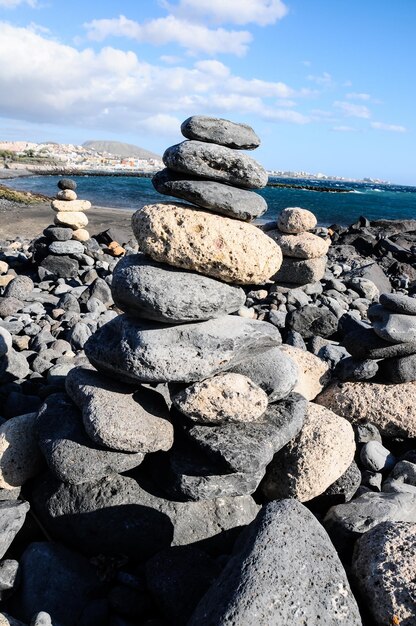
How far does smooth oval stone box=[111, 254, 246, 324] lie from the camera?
4.36 metres

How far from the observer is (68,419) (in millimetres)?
4672

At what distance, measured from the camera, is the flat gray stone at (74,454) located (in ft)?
14.1

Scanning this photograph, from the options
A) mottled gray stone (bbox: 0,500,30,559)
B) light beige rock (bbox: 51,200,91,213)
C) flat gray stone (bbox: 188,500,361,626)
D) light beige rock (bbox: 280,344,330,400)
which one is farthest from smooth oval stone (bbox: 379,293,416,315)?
light beige rock (bbox: 51,200,91,213)

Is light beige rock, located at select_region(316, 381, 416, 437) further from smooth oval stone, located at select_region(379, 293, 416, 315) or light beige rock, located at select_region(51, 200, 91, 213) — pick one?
light beige rock, located at select_region(51, 200, 91, 213)

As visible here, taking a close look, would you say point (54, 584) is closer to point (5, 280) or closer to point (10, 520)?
point (10, 520)

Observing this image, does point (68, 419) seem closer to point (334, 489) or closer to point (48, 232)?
point (334, 489)

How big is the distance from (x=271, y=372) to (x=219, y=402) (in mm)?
719

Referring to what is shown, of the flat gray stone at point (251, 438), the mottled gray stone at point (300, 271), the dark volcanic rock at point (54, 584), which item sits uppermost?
the mottled gray stone at point (300, 271)

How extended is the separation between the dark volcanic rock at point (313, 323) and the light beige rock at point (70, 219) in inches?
241

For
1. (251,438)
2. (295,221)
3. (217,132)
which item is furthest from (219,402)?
(295,221)

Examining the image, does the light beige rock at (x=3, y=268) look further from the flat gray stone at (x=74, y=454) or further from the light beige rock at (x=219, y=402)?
the light beige rock at (x=219, y=402)

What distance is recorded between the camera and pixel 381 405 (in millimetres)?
6141

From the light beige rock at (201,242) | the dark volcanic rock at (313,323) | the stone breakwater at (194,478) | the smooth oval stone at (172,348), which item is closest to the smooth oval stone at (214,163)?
the stone breakwater at (194,478)

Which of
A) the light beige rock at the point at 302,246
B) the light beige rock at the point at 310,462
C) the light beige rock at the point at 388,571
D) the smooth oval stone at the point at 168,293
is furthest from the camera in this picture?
the light beige rock at the point at 302,246
